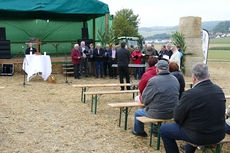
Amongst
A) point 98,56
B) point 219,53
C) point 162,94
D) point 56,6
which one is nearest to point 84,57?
point 98,56

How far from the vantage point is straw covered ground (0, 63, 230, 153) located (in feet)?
13.3

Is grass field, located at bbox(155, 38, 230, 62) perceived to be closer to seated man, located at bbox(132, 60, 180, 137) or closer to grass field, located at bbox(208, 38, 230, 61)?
grass field, located at bbox(208, 38, 230, 61)

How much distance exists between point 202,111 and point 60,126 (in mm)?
2957

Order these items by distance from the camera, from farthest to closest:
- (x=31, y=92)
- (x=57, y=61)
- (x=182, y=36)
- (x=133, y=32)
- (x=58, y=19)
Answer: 1. (x=133, y=32)
2. (x=58, y=19)
3. (x=182, y=36)
4. (x=57, y=61)
5. (x=31, y=92)

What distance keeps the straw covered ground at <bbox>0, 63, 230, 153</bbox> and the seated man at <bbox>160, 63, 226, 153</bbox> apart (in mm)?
1108

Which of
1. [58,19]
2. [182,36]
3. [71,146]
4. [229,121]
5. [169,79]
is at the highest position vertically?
[58,19]

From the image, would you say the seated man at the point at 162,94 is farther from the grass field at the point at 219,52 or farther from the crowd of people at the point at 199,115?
the grass field at the point at 219,52

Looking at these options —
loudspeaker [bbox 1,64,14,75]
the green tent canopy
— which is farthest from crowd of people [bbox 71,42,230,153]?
loudspeaker [bbox 1,64,14,75]

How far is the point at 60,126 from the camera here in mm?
5051

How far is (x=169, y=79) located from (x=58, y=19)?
13.5 m

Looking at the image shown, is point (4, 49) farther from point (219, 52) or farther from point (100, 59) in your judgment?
point (219, 52)

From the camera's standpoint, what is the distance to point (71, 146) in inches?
161

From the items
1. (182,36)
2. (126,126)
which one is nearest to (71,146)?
(126,126)

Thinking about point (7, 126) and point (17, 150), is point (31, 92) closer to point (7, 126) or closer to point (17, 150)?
point (7, 126)
